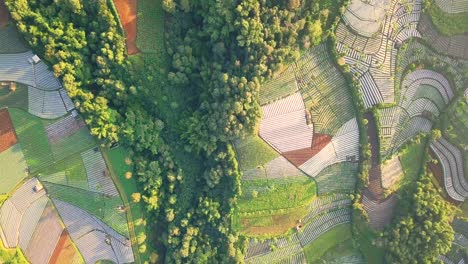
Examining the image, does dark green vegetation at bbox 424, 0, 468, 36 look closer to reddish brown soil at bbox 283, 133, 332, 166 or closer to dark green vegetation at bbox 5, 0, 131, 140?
reddish brown soil at bbox 283, 133, 332, 166

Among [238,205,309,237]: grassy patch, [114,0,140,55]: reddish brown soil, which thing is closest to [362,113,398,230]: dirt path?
[238,205,309,237]: grassy patch

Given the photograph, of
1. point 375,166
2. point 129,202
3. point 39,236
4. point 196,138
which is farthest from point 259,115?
point 39,236

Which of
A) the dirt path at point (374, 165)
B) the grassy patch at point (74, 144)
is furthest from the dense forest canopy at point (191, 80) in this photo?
the dirt path at point (374, 165)

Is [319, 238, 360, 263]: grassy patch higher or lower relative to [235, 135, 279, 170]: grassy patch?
lower

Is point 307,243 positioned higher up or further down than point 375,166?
further down

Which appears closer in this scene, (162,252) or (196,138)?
(196,138)

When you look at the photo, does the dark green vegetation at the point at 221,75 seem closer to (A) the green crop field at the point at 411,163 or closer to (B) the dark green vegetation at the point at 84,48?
(B) the dark green vegetation at the point at 84,48

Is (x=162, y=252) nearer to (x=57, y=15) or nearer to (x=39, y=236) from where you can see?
(x=39, y=236)
